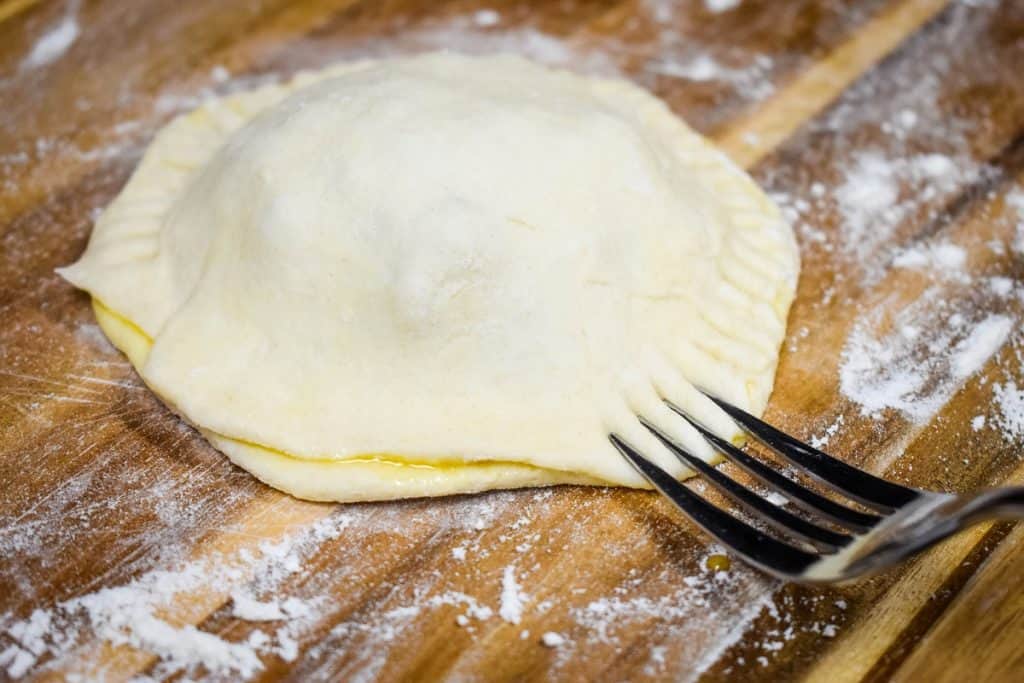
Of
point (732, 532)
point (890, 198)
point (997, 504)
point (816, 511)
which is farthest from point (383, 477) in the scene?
point (890, 198)

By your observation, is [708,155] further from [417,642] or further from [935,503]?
[417,642]

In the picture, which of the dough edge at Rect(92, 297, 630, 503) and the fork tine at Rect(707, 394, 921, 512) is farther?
the dough edge at Rect(92, 297, 630, 503)

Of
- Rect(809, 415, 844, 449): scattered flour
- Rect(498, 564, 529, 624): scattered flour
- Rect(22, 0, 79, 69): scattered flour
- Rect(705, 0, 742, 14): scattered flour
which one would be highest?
Rect(22, 0, 79, 69): scattered flour

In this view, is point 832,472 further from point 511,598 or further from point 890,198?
point 890,198

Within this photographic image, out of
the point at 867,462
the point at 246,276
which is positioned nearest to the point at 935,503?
the point at 867,462

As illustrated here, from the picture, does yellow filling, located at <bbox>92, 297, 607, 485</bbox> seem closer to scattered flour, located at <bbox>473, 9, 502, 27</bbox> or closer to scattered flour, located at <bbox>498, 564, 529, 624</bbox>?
scattered flour, located at <bbox>498, 564, 529, 624</bbox>

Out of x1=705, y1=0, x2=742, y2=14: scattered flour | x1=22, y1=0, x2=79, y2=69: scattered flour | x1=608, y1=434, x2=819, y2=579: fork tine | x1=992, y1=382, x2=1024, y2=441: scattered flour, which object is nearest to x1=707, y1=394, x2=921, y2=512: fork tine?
x1=608, y1=434, x2=819, y2=579: fork tine
